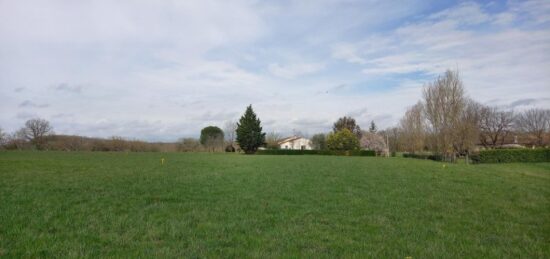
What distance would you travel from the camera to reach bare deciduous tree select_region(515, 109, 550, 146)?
6867 centimetres

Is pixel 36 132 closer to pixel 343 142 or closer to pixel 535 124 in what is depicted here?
pixel 343 142

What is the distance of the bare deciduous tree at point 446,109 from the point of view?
3850 cm

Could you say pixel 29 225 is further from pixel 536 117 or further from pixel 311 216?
pixel 536 117

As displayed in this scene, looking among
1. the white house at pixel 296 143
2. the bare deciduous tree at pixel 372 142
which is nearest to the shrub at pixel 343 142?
the bare deciduous tree at pixel 372 142

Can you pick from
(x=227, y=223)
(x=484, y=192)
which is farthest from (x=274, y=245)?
(x=484, y=192)

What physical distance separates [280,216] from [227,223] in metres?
1.21

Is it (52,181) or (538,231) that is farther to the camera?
(52,181)

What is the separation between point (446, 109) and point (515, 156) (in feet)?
27.5

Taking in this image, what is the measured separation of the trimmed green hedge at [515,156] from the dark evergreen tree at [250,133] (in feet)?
113

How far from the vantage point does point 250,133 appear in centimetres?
6106

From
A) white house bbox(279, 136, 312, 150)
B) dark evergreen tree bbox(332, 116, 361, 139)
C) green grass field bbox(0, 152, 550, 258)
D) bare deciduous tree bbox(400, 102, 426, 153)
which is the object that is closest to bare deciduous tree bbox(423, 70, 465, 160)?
bare deciduous tree bbox(400, 102, 426, 153)

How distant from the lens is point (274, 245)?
5105mm

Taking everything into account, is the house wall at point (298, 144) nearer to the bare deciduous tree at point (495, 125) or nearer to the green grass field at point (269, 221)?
the bare deciduous tree at point (495, 125)

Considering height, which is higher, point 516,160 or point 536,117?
point 536,117
